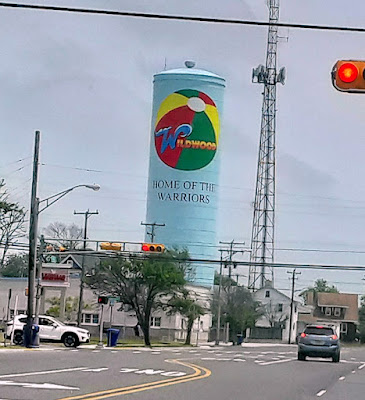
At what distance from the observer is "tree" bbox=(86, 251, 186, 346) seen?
72.1 metres

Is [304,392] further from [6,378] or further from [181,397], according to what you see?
[6,378]

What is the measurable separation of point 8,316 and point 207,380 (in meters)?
57.5

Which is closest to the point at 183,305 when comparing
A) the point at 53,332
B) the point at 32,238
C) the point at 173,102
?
the point at 53,332

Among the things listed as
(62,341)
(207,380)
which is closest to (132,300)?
(62,341)

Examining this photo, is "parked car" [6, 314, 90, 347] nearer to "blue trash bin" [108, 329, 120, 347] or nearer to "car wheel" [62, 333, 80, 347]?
"car wheel" [62, 333, 80, 347]

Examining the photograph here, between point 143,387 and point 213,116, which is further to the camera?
point 213,116

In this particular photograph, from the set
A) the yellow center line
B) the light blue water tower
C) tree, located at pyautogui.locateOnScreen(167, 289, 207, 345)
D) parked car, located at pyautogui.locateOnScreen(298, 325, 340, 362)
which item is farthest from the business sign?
the light blue water tower

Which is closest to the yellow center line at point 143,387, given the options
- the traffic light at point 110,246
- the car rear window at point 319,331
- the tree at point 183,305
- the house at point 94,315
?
the car rear window at point 319,331

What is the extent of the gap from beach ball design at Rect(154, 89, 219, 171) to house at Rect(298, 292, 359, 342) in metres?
41.5

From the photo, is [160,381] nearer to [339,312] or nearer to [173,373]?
[173,373]

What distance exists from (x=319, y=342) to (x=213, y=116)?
63919 mm

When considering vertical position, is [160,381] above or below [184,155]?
below

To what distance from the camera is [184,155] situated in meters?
106

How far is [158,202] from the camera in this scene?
106 meters
